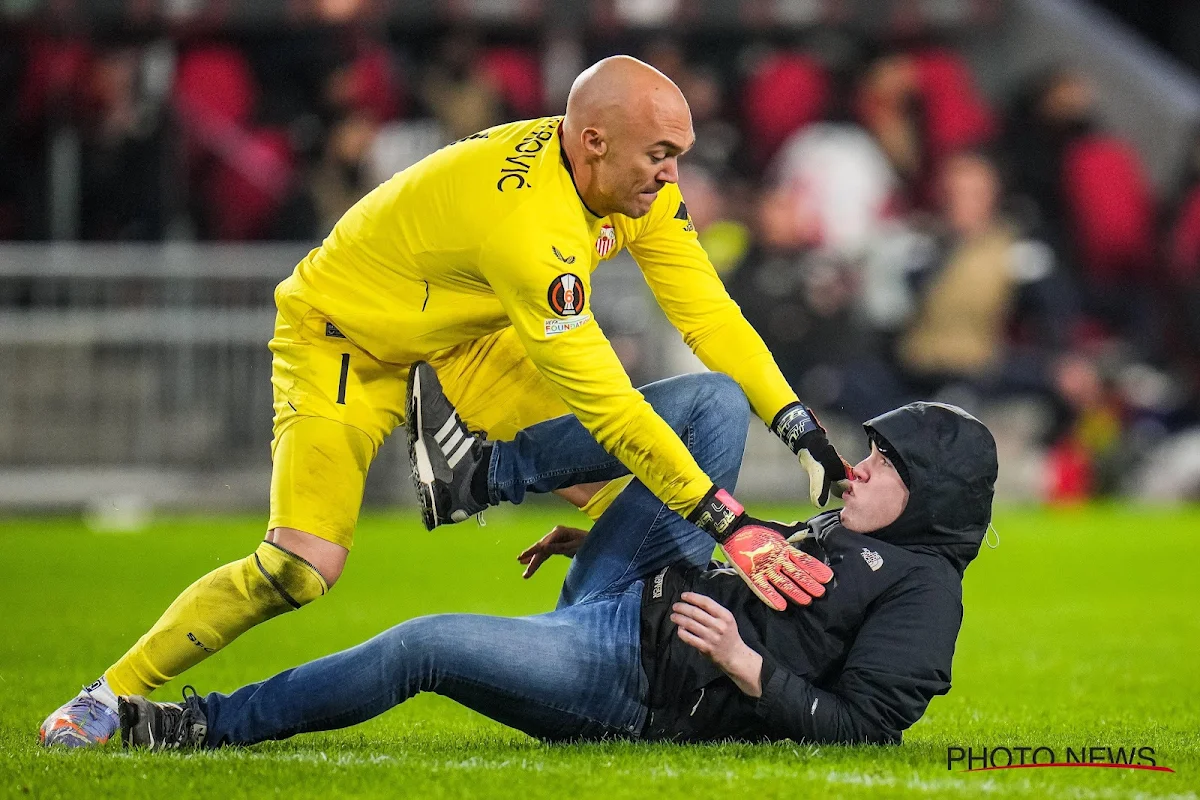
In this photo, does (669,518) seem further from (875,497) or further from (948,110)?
(948,110)

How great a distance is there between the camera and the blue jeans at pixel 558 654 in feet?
15.3

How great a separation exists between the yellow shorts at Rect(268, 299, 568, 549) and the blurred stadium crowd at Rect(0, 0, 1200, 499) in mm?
8223

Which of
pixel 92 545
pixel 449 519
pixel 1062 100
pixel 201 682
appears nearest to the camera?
pixel 449 519

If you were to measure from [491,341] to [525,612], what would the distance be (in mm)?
2975

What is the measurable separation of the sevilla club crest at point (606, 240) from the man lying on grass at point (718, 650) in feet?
3.71

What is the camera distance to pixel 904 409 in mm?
5039

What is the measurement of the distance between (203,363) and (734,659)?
30.9 ft

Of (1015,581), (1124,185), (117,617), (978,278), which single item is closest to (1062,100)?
(1124,185)

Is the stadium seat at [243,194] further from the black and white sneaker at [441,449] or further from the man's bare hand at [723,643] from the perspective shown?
the man's bare hand at [723,643]

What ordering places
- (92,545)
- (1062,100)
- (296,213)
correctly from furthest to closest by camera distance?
1. (1062,100)
2. (296,213)
3. (92,545)

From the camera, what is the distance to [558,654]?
4750mm

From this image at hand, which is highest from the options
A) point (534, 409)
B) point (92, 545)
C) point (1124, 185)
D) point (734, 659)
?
point (1124, 185)

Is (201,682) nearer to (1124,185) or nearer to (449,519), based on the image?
(449,519)

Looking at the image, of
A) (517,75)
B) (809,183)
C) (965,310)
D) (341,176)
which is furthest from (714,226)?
(341,176)
